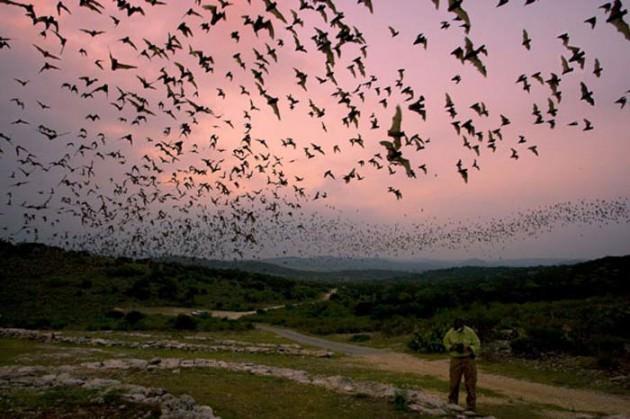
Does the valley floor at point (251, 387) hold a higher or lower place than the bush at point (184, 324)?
higher

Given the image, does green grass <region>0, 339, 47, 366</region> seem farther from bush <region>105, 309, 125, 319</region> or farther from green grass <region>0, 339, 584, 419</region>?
bush <region>105, 309, 125, 319</region>

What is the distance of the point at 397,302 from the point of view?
45.9 metres

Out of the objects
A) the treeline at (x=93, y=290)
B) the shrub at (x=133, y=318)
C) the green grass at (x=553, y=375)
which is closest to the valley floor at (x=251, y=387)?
the green grass at (x=553, y=375)

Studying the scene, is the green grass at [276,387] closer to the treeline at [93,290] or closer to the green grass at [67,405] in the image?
the green grass at [67,405]

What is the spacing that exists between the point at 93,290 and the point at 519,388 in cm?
5336

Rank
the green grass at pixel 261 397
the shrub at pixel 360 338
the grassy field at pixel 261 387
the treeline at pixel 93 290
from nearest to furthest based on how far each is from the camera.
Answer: the green grass at pixel 261 397 → the grassy field at pixel 261 387 → the shrub at pixel 360 338 → the treeline at pixel 93 290

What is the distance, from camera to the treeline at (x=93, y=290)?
44812 millimetres

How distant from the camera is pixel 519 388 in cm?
1675

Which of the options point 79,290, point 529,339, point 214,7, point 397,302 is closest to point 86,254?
point 79,290

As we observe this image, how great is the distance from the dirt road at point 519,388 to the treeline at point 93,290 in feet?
57.9

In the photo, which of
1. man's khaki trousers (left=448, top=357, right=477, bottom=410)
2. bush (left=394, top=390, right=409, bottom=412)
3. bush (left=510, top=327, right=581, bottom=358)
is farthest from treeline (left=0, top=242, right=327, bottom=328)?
man's khaki trousers (left=448, top=357, right=477, bottom=410)

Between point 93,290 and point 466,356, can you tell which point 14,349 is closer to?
point 466,356

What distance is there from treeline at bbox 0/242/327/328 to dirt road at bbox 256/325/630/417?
17643mm

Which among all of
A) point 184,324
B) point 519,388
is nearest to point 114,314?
point 184,324
